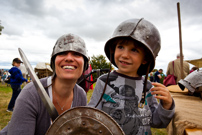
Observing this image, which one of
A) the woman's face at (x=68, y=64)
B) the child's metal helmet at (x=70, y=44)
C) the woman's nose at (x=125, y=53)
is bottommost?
the woman's face at (x=68, y=64)

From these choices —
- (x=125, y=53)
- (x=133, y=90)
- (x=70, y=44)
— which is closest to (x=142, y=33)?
(x=125, y=53)

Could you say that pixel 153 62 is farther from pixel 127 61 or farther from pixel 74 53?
pixel 74 53

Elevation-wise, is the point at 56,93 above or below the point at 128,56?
below

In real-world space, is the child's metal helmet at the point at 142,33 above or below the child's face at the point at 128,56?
above

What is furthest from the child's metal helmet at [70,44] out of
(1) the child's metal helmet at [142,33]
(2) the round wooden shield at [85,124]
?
(2) the round wooden shield at [85,124]

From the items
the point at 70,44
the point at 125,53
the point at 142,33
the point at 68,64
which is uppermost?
the point at 142,33

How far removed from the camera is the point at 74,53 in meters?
1.72

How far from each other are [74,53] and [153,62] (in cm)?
97

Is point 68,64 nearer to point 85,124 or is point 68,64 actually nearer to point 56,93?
point 56,93

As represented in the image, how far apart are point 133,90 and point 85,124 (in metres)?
0.84

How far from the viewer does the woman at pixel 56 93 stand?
1.43m

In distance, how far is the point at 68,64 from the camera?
1649mm

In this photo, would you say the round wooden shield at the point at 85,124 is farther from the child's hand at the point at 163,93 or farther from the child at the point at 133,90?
the child's hand at the point at 163,93

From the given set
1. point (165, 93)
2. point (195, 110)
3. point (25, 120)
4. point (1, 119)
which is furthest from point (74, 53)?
point (1, 119)
